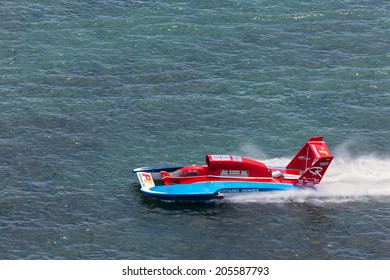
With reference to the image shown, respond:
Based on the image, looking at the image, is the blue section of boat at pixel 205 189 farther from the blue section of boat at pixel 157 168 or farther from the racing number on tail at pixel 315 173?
the blue section of boat at pixel 157 168

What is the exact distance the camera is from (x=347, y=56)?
126250 mm

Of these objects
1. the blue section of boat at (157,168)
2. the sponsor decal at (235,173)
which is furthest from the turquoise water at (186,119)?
the sponsor decal at (235,173)

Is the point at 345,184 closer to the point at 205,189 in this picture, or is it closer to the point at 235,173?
the point at 235,173

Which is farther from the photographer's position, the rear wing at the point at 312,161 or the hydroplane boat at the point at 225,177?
the rear wing at the point at 312,161

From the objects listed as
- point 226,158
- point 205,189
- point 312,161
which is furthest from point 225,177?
point 312,161

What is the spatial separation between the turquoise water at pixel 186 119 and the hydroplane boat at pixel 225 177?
1499mm

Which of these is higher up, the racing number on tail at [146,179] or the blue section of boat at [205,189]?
the racing number on tail at [146,179]

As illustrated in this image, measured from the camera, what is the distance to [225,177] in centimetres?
9669

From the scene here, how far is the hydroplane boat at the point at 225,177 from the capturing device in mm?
94250

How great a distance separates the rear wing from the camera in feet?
313

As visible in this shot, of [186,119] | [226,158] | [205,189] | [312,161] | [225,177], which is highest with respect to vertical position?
[186,119]

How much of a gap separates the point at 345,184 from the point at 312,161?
4.89 metres

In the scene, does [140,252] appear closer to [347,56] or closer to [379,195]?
[379,195]

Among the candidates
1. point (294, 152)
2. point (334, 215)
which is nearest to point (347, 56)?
point (294, 152)
